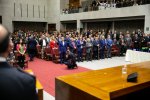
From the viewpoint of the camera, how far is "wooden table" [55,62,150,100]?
2.97 meters

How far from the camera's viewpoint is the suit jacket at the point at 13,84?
1360 mm

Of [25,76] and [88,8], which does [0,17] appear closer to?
[88,8]

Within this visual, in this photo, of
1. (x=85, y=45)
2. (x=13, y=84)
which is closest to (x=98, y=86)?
(x=13, y=84)

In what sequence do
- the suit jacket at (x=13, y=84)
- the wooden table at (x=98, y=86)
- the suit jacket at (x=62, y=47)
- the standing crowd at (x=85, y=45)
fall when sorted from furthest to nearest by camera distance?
the standing crowd at (x=85, y=45) → the suit jacket at (x=62, y=47) → the wooden table at (x=98, y=86) → the suit jacket at (x=13, y=84)

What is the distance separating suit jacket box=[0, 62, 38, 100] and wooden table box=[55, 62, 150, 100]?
157cm

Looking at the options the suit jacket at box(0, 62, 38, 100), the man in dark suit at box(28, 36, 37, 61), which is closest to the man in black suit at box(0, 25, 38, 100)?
the suit jacket at box(0, 62, 38, 100)

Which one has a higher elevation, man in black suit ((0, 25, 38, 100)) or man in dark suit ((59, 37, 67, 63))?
man in black suit ((0, 25, 38, 100))

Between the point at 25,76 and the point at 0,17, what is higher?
the point at 0,17

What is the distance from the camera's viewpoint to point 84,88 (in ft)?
10.3

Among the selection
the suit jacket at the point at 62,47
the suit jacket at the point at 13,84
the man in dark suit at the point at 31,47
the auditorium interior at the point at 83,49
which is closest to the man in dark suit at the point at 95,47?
the auditorium interior at the point at 83,49

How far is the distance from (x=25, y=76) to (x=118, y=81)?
7.82ft

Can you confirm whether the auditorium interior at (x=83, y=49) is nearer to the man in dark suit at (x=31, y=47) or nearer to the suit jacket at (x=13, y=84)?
the man in dark suit at (x=31, y=47)

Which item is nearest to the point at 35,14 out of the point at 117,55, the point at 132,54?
the point at 117,55

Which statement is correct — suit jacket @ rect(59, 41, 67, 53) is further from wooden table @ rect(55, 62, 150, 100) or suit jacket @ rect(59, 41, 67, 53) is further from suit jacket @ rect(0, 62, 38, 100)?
suit jacket @ rect(0, 62, 38, 100)
